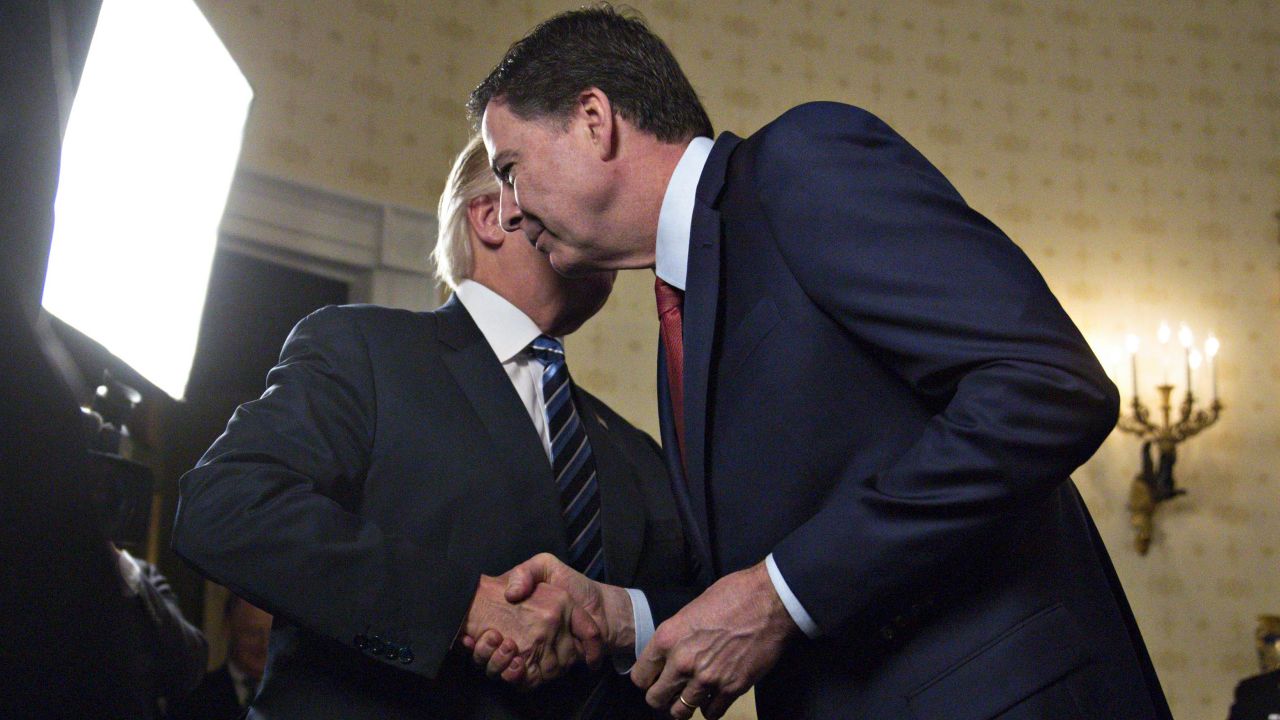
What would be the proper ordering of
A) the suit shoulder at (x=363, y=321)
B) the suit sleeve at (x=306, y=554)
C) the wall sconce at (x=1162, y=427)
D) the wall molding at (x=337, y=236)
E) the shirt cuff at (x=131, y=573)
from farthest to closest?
the wall sconce at (x=1162, y=427) < the wall molding at (x=337, y=236) < the suit shoulder at (x=363, y=321) < the shirt cuff at (x=131, y=573) < the suit sleeve at (x=306, y=554)

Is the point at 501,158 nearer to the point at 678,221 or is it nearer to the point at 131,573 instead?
the point at 678,221

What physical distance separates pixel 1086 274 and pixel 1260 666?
1.63 meters

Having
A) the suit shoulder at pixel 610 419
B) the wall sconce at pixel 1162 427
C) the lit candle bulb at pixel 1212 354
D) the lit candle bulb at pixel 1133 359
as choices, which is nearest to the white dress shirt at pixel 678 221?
the suit shoulder at pixel 610 419

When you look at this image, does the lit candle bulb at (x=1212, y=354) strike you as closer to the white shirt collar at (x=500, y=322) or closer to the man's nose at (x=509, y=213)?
the white shirt collar at (x=500, y=322)

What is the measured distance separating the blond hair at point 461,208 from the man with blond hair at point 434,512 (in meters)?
0.11

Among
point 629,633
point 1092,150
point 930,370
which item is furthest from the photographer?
point 1092,150

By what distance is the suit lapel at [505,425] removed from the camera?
5.20 feet

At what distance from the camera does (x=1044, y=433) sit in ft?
3.44

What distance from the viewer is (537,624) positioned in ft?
4.47

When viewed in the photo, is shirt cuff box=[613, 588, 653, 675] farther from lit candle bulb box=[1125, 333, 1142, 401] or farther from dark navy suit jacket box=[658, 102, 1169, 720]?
lit candle bulb box=[1125, 333, 1142, 401]

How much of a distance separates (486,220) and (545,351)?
0.31 metres

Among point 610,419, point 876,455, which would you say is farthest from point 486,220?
point 876,455

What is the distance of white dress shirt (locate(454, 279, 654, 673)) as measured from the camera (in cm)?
178

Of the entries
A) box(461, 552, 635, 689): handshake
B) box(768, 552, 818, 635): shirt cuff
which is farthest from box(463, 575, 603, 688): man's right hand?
box(768, 552, 818, 635): shirt cuff
